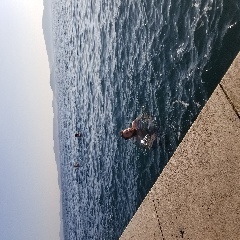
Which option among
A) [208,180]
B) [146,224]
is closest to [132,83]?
[146,224]

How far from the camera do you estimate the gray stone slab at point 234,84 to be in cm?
235

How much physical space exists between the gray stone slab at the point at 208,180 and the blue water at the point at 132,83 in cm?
125

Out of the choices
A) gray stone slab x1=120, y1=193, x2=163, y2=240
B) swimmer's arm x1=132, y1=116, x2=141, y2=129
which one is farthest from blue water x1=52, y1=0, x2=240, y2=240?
gray stone slab x1=120, y1=193, x2=163, y2=240

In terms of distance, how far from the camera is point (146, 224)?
11.9ft

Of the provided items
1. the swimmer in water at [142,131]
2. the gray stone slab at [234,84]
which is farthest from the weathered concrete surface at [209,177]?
the swimmer in water at [142,131]

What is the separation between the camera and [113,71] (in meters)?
6.73

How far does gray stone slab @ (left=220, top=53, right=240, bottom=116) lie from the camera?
2350 millimetres

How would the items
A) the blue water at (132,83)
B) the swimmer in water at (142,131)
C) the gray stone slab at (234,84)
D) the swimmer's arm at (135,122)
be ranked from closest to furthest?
the gray stone slab at (234,84) < the blue water at (132,83) < the swimmer in water at (142,131) < the swimmer's arm at (135,122)

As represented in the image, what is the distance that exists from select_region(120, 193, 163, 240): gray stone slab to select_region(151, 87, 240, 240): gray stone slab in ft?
0.73

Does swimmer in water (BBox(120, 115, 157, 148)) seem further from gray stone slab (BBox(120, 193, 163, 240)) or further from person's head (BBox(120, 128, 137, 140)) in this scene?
gray stone slab (BBox(120, 193, 163, 240))

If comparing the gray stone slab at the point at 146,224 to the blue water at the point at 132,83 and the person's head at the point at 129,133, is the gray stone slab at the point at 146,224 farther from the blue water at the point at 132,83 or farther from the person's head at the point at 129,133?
the person's head at the point at 129,133

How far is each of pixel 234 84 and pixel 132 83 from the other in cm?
350

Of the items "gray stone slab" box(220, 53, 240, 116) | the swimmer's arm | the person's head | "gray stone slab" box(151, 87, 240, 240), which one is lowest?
the person's head

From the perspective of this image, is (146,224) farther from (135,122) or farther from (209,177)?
(135,122)
